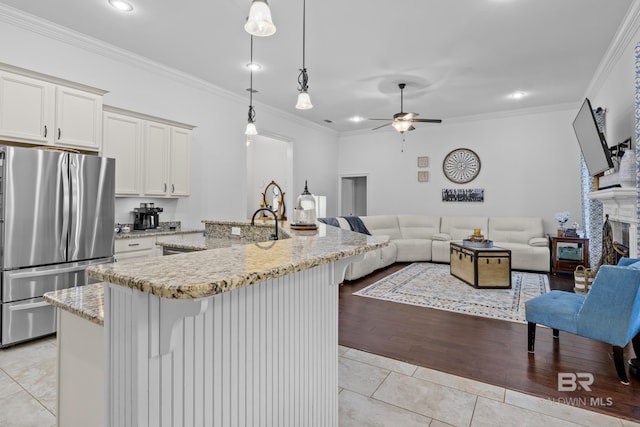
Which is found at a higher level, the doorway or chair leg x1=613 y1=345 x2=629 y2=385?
the doorway

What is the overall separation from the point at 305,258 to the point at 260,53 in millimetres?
3607

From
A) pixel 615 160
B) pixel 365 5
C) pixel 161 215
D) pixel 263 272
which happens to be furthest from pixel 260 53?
pixel 615 160

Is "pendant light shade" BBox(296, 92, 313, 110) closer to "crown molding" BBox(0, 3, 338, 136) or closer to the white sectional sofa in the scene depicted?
"crown molding" BBox(0, 3, 338, 136)

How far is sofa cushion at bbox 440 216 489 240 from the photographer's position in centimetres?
646

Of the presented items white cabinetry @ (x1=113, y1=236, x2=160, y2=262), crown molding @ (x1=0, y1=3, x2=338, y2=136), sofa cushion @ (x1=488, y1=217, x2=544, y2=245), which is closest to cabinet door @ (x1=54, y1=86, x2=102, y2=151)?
crown molding @ (x1=0, y1=3, x2=338, y2=136)

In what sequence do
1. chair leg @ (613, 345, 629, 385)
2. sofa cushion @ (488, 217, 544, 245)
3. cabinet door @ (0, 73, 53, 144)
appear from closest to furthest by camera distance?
chair leg @ (613, 345, 629, 385), cabinet door @ (0, 73, 53, 144), sofa cushion @ (488, 217, 544, 245)

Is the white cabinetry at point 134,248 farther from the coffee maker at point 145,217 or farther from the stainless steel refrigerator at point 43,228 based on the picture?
the coffee maker at point 145,217

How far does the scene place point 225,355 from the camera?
0.99m

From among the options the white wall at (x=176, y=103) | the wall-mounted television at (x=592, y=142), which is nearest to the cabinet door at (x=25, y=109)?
the white wall at (x=176, y=103)

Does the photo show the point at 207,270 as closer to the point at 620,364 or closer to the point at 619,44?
the point at 620,364

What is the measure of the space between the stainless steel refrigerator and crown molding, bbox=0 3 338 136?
4.43ft

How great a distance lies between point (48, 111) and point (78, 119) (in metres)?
0.24

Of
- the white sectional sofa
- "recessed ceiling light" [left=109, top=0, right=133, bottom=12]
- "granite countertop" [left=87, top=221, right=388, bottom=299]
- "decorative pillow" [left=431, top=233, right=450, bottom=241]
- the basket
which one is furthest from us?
"decorative pillow" [left=431, top=233, right=450, bottom=241]

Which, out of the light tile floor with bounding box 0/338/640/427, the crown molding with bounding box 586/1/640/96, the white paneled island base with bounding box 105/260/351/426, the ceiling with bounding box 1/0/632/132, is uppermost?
the ceiling with bounding box 1/0/632/132
